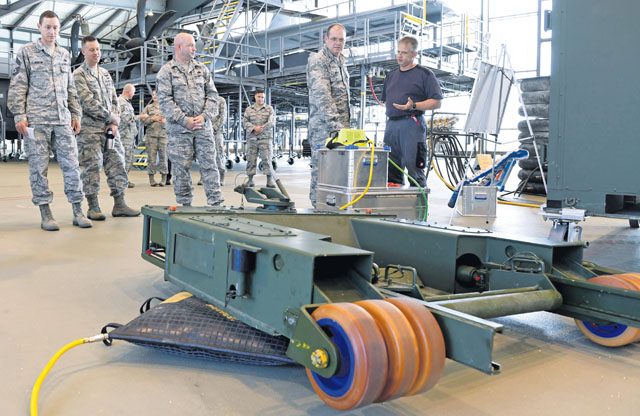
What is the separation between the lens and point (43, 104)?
504cm

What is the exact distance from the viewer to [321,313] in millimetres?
1513

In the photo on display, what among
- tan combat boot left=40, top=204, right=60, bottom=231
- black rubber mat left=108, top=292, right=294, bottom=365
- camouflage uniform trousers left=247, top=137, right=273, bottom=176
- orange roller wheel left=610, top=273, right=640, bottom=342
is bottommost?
black rubber mat left=108, top=292, right=294, bottom=365

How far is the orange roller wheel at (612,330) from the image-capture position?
2134 millimetres

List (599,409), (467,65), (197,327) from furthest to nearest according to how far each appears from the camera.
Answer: (467,65)
(197,327)
(599,409)

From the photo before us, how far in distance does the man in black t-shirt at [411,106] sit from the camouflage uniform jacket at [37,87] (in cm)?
305

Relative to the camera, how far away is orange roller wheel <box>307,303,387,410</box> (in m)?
1.35

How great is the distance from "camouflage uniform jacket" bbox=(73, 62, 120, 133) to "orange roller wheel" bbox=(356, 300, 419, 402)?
16.5ft

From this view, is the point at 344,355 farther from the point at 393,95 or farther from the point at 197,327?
the point at 393,95

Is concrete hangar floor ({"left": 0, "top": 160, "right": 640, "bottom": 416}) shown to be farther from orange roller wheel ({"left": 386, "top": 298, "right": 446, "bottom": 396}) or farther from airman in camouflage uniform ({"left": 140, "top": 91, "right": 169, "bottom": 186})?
airman in camouflage uniform ({"left": 140, "top": 91, "right": 169, "bottom": 186})

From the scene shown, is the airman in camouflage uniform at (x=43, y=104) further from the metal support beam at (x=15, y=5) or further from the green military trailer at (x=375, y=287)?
the metal support beam at (x=15, y=5)

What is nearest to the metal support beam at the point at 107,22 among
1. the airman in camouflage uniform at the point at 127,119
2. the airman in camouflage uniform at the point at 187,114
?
the airman in camouflage uniform at the point at 127,119

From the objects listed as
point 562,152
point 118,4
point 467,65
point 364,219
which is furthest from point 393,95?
point 118,4

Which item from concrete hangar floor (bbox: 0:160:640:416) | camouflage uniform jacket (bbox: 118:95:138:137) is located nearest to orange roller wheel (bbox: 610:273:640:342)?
concrete hangar floor (bbox: 0:160:640:416)

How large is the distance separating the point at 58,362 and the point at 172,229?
788 millimetres
